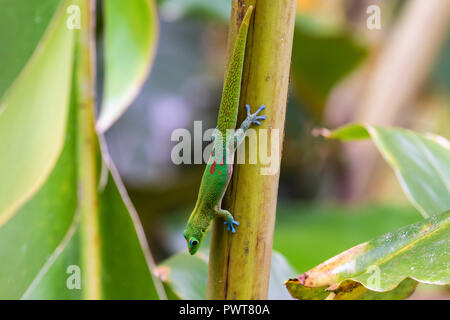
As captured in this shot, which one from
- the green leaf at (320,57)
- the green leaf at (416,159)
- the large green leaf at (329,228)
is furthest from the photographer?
Answer: the green leaf at (320,57)

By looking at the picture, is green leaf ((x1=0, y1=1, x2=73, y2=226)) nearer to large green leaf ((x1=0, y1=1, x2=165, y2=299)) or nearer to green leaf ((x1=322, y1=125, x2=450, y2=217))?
large green leaf ((x1=0, y1=1, x2=165, y2=299))

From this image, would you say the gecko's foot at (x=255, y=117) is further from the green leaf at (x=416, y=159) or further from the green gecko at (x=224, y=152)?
the green leaf at (x=416, y=159)

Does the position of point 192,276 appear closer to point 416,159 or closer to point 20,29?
point 416,159

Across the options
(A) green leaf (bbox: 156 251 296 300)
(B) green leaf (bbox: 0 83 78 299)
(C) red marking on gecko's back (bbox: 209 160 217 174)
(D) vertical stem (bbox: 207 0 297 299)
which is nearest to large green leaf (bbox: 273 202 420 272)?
(A) green leaf (bbox: 156 251 296 300)

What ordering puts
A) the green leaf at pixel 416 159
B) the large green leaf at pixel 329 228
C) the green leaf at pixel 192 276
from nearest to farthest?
1. the green leaf at pixel 416 159
2. the green leaf at pixel 192 276
3. the large green leaf at pixel 329 228

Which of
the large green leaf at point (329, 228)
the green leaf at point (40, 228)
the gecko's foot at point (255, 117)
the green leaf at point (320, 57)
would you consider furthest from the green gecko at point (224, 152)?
the green leaf at point (320, 57)

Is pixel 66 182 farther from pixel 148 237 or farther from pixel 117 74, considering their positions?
pixel 148 237

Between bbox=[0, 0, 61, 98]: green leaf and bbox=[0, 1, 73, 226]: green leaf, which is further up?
bbox=[0, 0, 61, 98]: green leaf
